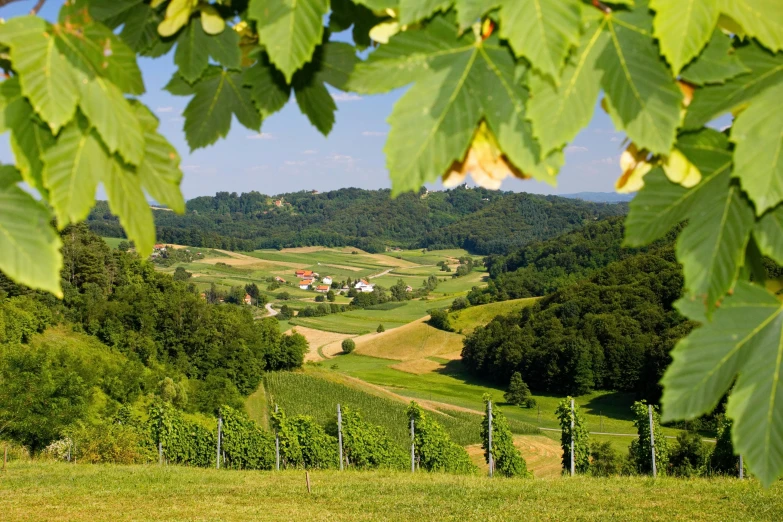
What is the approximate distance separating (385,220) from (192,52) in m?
127

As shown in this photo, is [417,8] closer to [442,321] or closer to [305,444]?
[305,444]

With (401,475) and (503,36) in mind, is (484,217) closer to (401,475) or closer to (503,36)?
(401,475)

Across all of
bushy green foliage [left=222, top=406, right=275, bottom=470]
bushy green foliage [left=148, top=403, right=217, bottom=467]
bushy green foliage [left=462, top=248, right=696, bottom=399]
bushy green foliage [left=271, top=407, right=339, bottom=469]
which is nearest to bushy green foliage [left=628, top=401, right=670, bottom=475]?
bushy green foliage [left=271, top=407, right=339, bottom=469]

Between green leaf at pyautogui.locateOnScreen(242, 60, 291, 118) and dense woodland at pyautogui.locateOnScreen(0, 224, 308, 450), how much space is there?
3289 centimetres

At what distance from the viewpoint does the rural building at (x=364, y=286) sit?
87125mm

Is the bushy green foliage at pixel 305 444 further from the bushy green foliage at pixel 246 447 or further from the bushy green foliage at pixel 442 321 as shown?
the bushy green foliage at pixel 442 321

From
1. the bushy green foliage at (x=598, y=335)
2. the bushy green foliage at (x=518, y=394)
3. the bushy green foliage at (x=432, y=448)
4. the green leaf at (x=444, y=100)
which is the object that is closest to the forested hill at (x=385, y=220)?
the bushy green foliage at (x=598, y=335)

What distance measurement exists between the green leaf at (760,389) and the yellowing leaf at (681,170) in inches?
5.9

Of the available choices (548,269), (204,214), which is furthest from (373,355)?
(204,214)

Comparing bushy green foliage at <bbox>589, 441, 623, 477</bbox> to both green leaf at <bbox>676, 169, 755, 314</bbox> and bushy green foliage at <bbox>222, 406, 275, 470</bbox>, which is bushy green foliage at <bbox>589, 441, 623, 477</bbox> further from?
green leaf at <bbox>676, 169, 755, 314</bbox>

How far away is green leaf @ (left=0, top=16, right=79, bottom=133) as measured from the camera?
0.71 m

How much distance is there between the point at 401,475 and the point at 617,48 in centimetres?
1926

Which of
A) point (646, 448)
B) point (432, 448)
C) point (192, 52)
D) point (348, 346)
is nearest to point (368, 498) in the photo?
point (432, 448)

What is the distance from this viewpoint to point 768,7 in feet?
2.31
